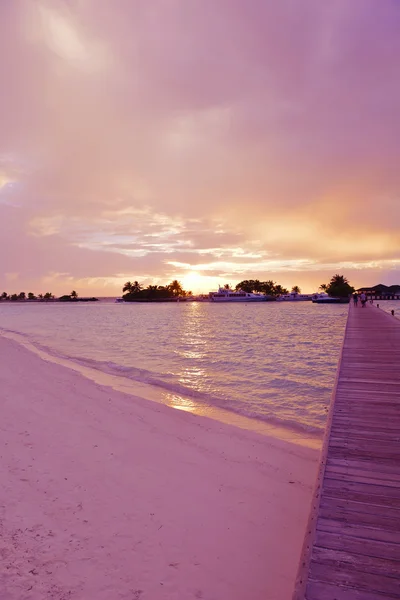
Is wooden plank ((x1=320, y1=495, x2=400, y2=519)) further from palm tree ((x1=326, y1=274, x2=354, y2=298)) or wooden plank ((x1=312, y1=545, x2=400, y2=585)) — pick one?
palm tree ((x1=326, y1=274, x2=354, y2=298))

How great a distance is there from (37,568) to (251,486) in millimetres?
3327

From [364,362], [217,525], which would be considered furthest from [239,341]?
[217,525]

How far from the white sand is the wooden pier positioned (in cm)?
93

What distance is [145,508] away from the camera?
16.6 ft

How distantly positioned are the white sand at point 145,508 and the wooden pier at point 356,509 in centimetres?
93

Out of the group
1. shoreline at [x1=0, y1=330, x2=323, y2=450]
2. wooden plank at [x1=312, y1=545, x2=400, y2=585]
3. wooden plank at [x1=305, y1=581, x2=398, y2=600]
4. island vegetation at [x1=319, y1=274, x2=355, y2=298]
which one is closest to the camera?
wooden plank at [x1=305, y1=581, x2=398, y2=600]

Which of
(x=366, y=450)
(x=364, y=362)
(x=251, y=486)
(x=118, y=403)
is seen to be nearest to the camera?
(x=366, y=450)

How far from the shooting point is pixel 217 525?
4.85m

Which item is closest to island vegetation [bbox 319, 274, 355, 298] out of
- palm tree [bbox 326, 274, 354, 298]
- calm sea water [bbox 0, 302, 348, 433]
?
palm tree [bbox 326, 274, 354, 298]

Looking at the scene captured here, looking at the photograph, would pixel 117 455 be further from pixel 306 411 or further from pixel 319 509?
pixel 306 411

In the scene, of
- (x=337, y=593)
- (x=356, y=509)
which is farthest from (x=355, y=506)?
(x=337, y=593)

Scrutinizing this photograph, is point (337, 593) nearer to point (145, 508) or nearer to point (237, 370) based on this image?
point (145, 508)

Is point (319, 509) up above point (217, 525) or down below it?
above

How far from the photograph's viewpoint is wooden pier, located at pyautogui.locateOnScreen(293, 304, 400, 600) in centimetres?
295
